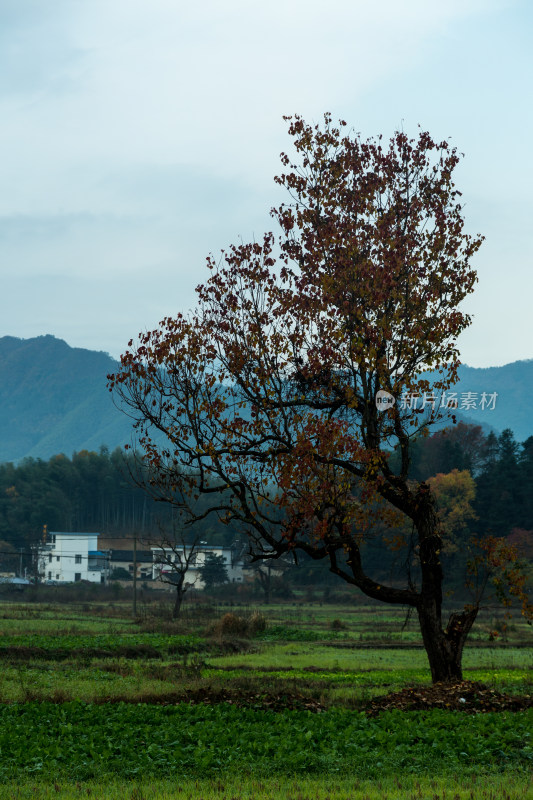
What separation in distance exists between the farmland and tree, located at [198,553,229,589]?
8217cm

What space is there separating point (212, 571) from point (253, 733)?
336 ft

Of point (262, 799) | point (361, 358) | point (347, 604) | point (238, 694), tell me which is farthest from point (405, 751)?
point (347, 604)

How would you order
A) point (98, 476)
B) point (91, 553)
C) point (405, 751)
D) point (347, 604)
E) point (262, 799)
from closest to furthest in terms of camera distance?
point (262, 799)
point (405, 751)
point (347, 604)
point (91, 553)
point (98, 476)

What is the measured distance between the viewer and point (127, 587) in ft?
422

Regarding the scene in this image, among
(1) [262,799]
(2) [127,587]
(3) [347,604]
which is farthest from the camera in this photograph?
(2) [127,587]

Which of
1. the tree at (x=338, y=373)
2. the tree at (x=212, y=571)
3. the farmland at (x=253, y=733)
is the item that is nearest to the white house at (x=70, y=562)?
the tree at (x=212, y=571)

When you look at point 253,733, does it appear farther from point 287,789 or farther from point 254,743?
point 287,789

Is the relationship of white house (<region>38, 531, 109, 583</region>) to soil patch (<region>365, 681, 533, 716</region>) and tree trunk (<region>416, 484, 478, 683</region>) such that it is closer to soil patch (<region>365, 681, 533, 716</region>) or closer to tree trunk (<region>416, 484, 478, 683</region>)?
tree trunk (<region>416, 484, 478, 683</region>)

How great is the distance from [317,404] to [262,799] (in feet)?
44.4

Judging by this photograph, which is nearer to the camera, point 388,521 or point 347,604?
point 388,521

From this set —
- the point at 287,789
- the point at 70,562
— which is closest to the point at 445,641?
the point at 287,789

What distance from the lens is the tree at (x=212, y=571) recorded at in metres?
115

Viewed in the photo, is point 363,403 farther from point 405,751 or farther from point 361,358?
point 405,751

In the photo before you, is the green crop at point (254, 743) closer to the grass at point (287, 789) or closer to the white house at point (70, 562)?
the grass at point (287, 789)
